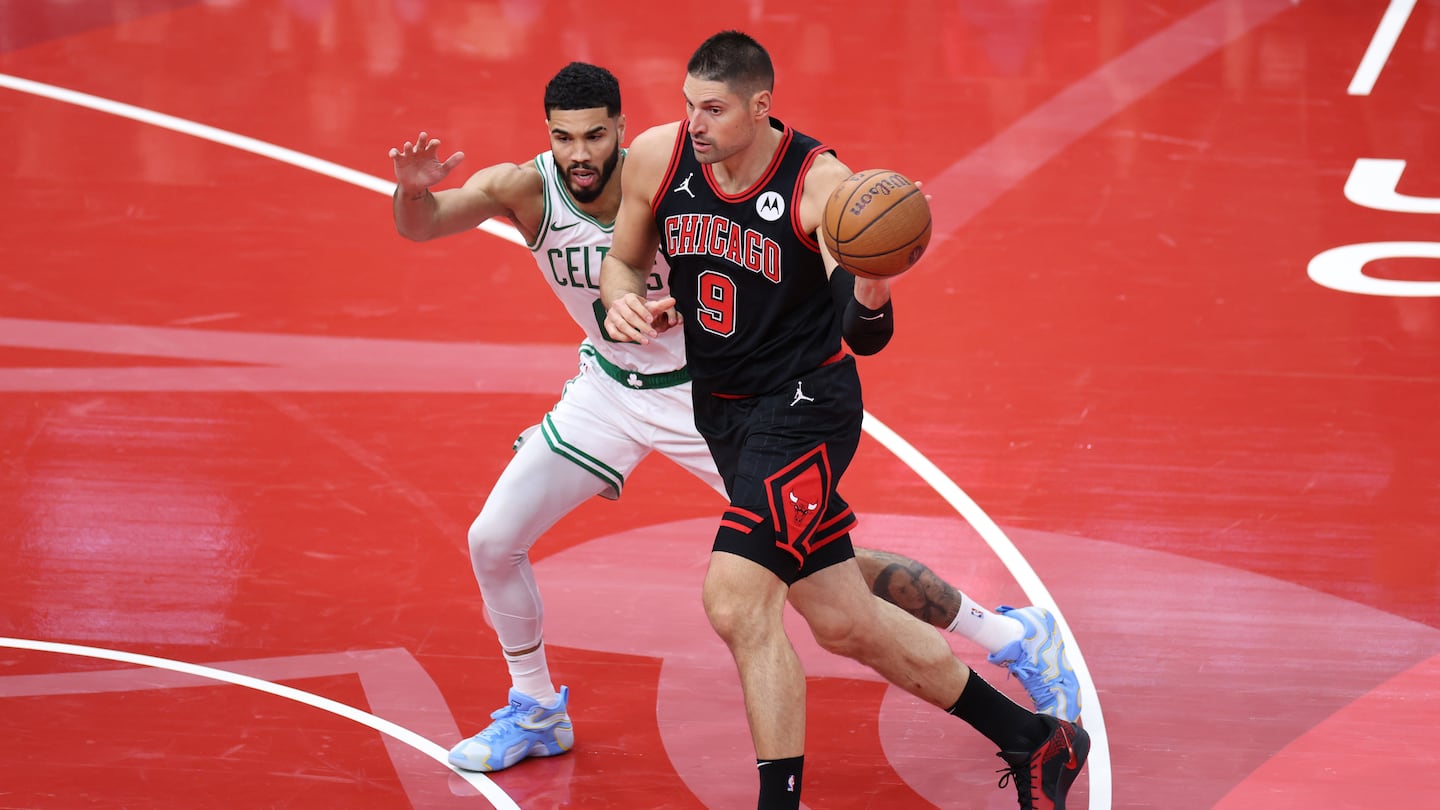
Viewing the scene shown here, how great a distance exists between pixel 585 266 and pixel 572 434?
58 centimetres

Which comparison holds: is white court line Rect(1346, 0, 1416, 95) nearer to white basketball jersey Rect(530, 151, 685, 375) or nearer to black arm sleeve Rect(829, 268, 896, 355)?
white basketball jersey Rect(530, 151, 685, 375)

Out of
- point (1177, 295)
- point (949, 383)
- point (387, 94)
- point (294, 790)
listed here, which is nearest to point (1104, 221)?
point (1177, 295)

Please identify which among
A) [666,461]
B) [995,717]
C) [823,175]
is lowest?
[995,717]

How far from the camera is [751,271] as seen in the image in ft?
16.5

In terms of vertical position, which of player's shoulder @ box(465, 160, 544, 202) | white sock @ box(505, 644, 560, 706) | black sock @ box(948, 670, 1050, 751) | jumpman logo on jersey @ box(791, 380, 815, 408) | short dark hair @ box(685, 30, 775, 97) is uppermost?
short dark hair @ box(685, 30, 775, 97)

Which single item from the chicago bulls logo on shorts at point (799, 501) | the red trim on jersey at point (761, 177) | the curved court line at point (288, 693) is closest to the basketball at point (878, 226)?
the red trim on jersey at point (761, 177)

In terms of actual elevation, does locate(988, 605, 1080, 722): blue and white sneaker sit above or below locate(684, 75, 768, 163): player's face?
below

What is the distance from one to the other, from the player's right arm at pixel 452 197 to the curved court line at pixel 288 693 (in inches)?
67.5

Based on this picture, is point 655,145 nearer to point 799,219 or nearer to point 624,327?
point 799,219

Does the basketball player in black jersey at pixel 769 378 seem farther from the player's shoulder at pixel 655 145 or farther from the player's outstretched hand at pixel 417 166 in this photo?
the player's outstretched hand at pixel 417 166

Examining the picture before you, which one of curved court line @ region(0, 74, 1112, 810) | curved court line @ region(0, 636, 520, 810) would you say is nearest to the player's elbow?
curved court line @ region(0, 74, 1112, 810)

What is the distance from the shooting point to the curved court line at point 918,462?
5.56 meters

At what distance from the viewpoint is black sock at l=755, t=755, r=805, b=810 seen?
4.63 metres

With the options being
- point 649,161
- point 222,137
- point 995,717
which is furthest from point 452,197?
point 222,137
